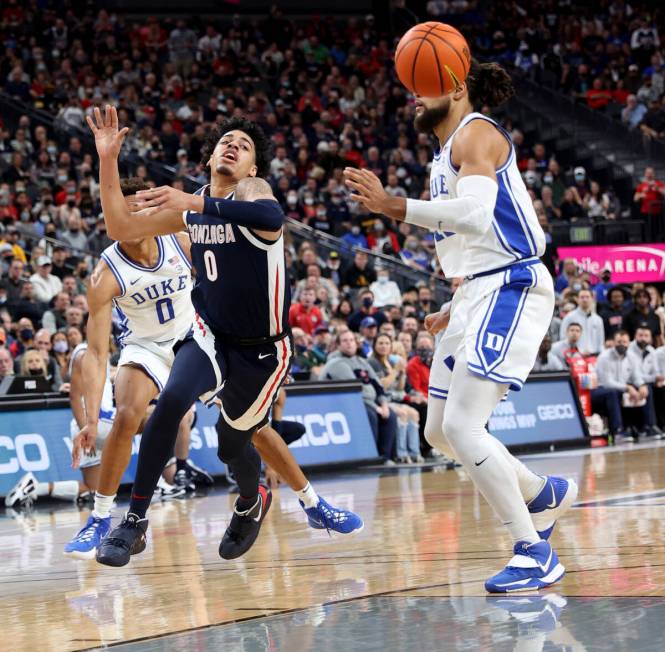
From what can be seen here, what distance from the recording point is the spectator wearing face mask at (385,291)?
18719 millimetres

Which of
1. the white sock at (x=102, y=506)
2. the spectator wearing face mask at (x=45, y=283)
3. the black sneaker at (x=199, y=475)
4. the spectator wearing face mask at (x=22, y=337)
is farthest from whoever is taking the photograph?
the spectator wearing face mask at (x=45, y=283)

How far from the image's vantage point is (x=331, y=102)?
2606 cm

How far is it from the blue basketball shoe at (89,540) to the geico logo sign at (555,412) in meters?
10.2

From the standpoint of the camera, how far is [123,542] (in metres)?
5.56

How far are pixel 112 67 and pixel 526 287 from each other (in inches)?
822

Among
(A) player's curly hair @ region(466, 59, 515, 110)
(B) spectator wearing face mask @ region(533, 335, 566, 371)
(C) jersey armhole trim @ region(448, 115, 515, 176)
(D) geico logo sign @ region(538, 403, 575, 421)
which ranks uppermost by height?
(A) player's curly hair @ region(466, 59, 515, 110)

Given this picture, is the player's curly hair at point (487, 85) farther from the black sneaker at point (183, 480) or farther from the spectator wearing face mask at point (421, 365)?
the spectator wearing face mask at point (421, 365)

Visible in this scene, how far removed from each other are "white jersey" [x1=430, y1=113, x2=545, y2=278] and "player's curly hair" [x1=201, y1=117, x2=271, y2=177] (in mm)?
1471

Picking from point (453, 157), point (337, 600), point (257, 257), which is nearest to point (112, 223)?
point (257, 257)

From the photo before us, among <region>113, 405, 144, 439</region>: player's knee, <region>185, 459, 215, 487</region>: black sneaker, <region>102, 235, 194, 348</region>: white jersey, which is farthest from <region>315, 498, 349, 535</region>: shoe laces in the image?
<region>185, 459, 215, 487</region>: black sneaker

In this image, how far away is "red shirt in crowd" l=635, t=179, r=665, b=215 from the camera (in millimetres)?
24125

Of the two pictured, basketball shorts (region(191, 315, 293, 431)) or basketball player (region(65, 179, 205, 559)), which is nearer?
basketball shorts (region(191, 315, 293, 431))

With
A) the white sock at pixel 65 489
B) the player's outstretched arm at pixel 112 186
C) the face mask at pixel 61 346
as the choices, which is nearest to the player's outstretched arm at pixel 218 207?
the player's outstretched arm at pixel 112 186

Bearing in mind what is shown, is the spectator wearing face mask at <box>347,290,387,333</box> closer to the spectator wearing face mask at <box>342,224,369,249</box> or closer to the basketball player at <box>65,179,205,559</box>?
the spectator wearing face mask at <box>342,224,369,249</box>
